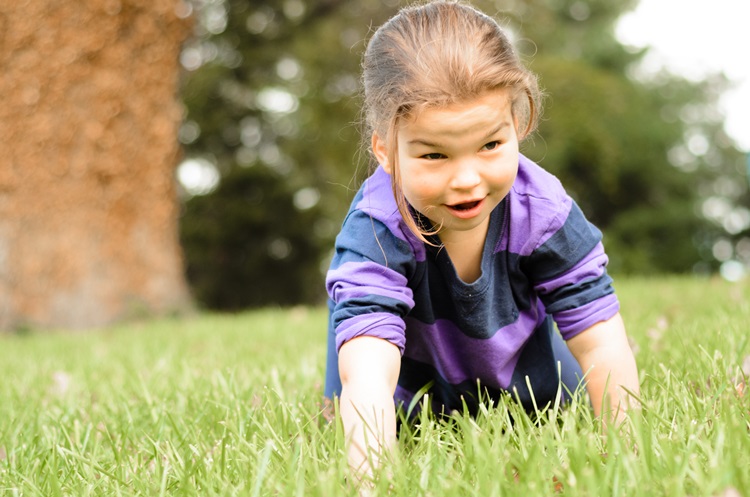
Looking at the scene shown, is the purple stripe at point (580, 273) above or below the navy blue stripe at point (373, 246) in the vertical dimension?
below

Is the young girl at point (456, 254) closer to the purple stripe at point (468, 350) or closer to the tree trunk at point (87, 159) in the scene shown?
the purple stripe at point (468, 350)

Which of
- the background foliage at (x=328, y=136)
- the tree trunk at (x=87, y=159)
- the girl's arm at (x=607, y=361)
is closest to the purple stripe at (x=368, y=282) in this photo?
the girl's arm at (x=607, y=361)

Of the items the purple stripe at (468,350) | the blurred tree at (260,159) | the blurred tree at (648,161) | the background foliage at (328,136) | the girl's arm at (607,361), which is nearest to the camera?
the girl's arm at (607,361)

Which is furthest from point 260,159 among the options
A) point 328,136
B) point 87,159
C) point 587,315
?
point 587,315

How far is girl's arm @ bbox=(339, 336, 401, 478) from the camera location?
156cm

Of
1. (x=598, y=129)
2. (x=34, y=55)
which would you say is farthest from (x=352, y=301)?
(x=598, y=129)

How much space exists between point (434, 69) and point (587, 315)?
2.35 ft

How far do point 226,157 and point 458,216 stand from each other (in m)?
13.7

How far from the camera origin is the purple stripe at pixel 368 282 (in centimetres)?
177

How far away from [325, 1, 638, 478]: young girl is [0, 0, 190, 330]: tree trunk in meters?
5.54

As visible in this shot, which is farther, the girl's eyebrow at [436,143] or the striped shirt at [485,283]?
the striped shirt at [485,283]

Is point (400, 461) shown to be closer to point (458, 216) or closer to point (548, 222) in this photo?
point (458, 216)

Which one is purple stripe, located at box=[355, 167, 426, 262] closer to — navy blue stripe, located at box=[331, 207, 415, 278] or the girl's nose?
navy blue stripe, located at box=[331, 207, 415, 278]

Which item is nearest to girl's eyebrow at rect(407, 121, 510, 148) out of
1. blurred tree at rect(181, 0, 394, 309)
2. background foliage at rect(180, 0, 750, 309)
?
A: background foliage at rect(180, 0, 750, 309)
